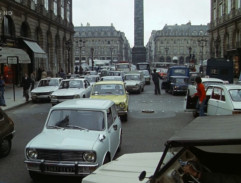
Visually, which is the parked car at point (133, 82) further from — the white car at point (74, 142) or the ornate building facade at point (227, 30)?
the ornate building facade at point (227, 30)

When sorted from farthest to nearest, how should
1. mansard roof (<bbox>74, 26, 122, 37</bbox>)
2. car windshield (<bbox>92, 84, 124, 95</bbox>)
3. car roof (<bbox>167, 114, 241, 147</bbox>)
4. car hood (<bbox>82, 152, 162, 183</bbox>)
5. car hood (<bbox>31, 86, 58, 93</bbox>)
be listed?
mansard roof (<bbox>74, 26, 122, 37</bbox>) < car hood (<bbox>31, 86, 58, 93</bbox>) < car windshield (<bbox>92, 84, 124, 95</bbox>) < car hood (<bbox>82, 152, 162, 183</bbox>) < car roof (<bbox>167, 114, 241, 147</bbox>)

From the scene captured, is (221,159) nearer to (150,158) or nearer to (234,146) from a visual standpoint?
(234,146)

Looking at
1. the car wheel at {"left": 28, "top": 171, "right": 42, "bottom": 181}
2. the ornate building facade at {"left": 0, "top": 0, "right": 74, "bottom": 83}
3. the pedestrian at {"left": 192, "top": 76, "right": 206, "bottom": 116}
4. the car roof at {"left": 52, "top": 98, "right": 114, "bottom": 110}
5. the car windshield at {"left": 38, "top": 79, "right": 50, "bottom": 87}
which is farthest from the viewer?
the ornate building facade at {"left": 0, "top": 0, "right": 74, "bottom": 83}

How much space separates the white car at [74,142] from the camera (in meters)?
6.28

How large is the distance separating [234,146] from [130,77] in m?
25.7

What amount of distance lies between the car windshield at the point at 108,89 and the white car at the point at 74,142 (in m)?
6.56

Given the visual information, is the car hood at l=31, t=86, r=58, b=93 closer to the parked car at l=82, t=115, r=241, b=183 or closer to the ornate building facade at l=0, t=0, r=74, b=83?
the ornate building facade at l=0, t=0, r=74, b=83

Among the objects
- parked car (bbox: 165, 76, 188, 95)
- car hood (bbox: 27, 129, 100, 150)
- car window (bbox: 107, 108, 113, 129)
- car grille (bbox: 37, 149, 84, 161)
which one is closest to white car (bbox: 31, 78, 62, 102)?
parked car (bbox: 165, 76, 188, 95)

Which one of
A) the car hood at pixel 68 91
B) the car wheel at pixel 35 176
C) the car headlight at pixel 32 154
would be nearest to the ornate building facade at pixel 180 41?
the car hood at pixel 68 91

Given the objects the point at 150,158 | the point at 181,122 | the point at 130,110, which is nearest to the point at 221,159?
the point at 150,158

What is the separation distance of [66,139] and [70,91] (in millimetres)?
12032

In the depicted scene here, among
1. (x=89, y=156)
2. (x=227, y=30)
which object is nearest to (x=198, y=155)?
(x=89, y=156)

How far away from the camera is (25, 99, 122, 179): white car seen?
6.28 meters

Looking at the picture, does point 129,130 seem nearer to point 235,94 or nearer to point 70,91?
point 235,94
